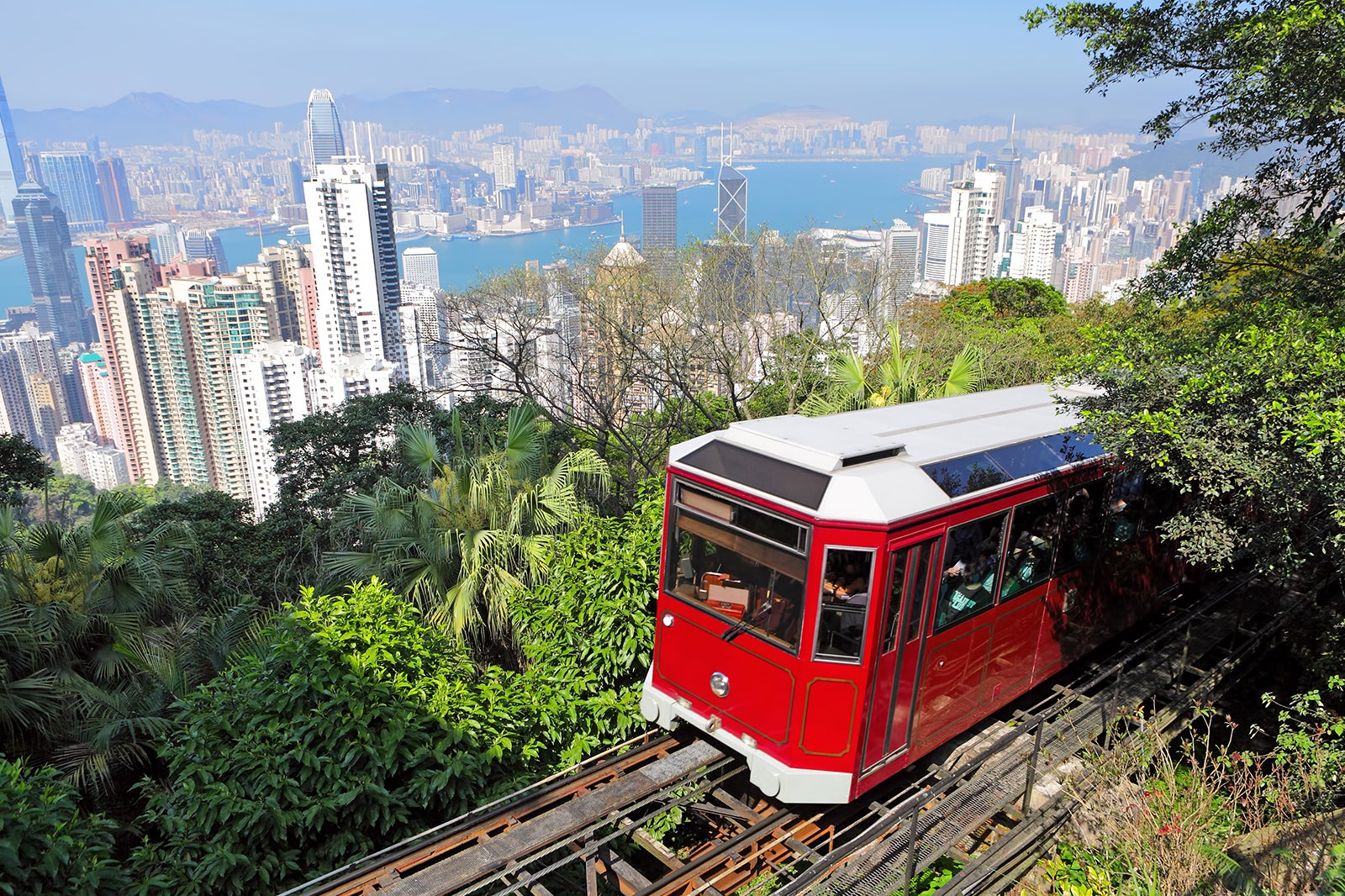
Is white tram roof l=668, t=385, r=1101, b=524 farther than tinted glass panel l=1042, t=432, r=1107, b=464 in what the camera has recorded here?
No

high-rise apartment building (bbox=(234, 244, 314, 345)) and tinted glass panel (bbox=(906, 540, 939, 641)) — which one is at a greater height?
tinted glass panel (bbox=(906, 540, 939, 641))

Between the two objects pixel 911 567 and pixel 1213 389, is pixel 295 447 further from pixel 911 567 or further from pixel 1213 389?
pixel 1213 389

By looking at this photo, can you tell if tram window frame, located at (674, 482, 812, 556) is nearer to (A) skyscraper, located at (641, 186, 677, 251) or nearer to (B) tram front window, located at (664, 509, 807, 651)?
(B) tram front window, located at (664, 509, 807, 651)

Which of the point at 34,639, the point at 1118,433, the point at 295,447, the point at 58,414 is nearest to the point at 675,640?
the point at 1118,433

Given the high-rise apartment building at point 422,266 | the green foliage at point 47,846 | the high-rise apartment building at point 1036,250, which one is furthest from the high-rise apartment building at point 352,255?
the green foliage at point 47,846

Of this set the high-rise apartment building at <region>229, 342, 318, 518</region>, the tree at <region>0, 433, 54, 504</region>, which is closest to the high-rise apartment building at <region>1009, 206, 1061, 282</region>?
the high-rise apartment building at <region>229, 342, 318, 518</region>

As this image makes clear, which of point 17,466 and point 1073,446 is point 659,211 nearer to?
point 17,466

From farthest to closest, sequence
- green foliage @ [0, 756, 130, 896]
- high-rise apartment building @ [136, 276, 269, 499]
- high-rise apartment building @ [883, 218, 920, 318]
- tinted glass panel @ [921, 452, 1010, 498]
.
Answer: high-rise apartment building @ [136, 276, 269, 499] → high-rise apartment building @ [883, 218, 920, 318] → tinted glass panel @ [921, 452, 1010, 498] → green foliage @ [0, 756, 130, 896]
